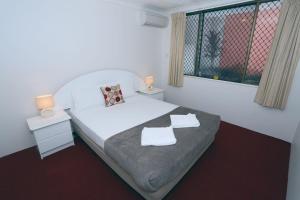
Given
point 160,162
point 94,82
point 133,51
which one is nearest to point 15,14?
point 94,82

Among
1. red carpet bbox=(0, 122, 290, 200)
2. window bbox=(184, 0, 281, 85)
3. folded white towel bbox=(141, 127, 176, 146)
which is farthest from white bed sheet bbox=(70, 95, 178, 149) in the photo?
window bbox=(184, 0, 281, 85)

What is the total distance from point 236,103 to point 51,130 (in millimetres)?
3283

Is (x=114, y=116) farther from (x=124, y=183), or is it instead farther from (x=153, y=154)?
(x=153, y=154)

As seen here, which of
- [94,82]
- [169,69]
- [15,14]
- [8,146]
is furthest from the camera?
[169,69]

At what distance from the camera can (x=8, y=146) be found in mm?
2232

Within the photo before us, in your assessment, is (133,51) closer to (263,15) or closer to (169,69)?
(169,69)

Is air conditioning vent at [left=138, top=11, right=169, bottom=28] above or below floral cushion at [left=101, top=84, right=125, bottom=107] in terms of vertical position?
above

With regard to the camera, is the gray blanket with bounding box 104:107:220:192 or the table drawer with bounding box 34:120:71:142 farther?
the table drawer with bounding box 34:120:71:142

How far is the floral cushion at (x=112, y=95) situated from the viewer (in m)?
2.82

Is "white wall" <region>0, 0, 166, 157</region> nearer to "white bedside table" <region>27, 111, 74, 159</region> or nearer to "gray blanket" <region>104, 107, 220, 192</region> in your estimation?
"white bedside table" <region>27, 111, 74, 159</region>

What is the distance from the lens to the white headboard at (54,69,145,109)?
2.55 meters

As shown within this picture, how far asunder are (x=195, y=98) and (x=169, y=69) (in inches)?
41.0

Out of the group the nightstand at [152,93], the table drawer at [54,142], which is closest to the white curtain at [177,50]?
the nightstand at [152,93]

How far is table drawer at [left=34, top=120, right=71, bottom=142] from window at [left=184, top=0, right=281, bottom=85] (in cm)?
295
